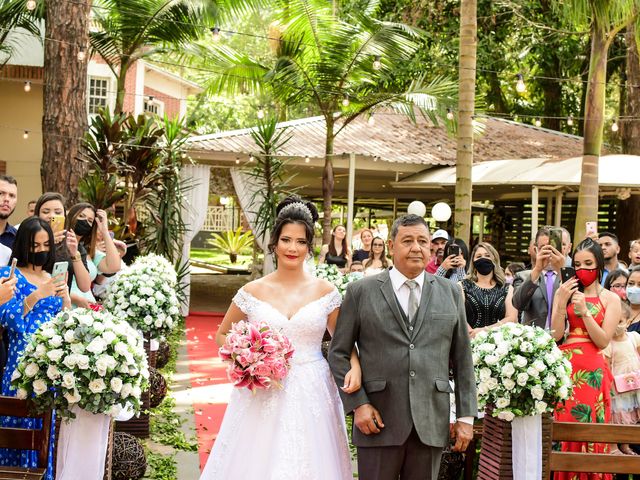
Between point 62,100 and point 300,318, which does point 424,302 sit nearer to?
point 300,318

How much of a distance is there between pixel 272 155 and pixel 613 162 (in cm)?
663

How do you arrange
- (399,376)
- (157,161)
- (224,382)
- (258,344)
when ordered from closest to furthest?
(399,376) < (258,344) < (224,382) < (157,161)

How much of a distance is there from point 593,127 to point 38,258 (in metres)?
10.4

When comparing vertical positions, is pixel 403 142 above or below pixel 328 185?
above

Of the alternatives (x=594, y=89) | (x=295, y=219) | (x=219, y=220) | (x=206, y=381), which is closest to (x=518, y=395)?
(x=295, y=219)

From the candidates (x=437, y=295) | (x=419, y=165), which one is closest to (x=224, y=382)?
(x=437, y=295)

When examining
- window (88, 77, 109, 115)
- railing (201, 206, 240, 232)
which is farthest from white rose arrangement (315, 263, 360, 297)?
railing (201, 206, 240, 232)

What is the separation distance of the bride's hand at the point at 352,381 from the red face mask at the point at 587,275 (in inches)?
98.2

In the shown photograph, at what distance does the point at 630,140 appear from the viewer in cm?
1969

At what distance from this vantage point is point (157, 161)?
15.5 m

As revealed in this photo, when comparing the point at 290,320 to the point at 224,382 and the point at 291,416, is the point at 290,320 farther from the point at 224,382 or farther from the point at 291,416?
the point at 224,382

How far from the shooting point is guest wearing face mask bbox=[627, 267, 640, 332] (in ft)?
24.0

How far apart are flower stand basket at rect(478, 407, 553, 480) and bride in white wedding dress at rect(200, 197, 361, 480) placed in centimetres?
87

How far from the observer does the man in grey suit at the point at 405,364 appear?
446cm
